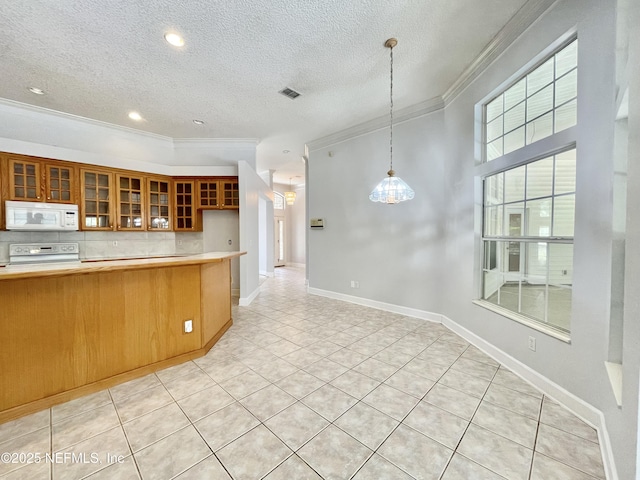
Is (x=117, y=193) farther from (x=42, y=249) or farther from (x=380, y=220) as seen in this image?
(x=380, y=220)

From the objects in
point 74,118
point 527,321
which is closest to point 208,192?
point 74,118

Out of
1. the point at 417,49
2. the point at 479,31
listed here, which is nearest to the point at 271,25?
the point at 417,49

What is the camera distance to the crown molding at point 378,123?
3557 mm

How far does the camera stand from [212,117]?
3.92 meters

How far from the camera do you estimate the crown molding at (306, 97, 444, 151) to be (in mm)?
3557

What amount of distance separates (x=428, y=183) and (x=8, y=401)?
4.63 m

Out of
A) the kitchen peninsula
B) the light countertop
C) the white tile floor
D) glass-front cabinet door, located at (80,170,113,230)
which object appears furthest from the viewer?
glass-front cabinet door, located at (80,170,113,230)

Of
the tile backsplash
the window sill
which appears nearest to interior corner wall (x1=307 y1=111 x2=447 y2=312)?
the window sill

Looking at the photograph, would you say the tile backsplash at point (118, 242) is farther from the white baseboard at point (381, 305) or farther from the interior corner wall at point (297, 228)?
the interior corner wall at point (297, 228)

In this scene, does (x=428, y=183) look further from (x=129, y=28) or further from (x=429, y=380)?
(x=129, y=28)

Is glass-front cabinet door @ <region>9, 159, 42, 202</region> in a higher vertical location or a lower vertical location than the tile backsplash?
higher

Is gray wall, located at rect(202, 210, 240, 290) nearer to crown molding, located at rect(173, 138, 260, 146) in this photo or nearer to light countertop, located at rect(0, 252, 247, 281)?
crown molding, located at rect(173, 138, 260, 146)

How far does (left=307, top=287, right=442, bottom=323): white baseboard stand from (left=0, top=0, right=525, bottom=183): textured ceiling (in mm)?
3145

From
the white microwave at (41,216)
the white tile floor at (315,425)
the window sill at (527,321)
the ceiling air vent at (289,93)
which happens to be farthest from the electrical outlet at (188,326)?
the window sill at (527,321)
